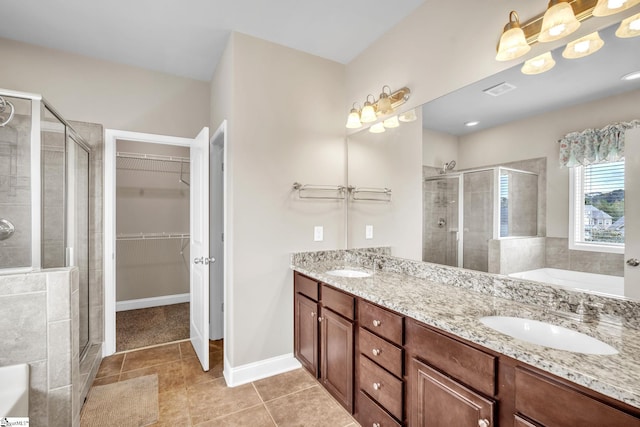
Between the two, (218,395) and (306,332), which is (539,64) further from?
(218,395)

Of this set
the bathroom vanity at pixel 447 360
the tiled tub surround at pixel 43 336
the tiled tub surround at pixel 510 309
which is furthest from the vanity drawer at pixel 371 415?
the tiled tub surround at pixel 43 336

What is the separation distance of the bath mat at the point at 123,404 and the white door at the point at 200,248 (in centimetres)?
44

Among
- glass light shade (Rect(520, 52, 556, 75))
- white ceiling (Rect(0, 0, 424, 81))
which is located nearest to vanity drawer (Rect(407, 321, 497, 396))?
glass light shade (Rect(520, 52, 556, 75))

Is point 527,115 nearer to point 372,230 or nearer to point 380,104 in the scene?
point 380,104

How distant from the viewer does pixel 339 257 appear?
266cm

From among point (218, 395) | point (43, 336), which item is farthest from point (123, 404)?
point (43, 336)

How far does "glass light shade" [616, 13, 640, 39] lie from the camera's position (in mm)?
1102

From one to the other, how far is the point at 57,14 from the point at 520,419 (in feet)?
11.6

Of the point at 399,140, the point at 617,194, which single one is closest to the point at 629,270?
the point at 617,194

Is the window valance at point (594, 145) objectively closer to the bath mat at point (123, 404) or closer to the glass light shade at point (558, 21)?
the glass light shade at point (558, 21)

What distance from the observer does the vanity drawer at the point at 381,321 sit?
Answer: 137 centimetres

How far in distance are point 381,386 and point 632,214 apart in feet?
4.27

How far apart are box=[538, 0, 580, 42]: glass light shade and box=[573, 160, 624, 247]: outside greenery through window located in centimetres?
59

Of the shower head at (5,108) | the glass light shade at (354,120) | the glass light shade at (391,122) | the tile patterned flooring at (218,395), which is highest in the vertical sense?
the glass light shade at (354,120)
